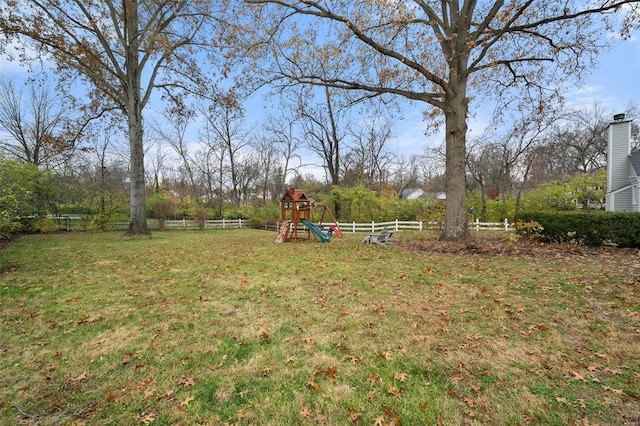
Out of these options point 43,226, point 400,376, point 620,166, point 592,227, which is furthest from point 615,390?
point 43,226

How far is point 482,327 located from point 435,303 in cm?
89

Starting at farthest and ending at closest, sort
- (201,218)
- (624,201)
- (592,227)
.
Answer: (201,218) → (624,201) → (592,227)

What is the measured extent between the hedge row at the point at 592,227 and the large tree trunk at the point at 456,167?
8.58ft

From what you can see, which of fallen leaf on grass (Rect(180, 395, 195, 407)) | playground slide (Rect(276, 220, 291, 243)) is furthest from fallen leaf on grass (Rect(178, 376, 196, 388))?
playground slide (Rect(276, 220, 291, 243))

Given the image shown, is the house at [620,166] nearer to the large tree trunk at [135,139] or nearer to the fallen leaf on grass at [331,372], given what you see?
the fallen leaf on grass at [331,372]

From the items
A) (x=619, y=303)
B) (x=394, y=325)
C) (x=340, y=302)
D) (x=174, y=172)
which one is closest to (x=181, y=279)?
(x=340, y=302)

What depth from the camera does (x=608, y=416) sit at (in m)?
2.08

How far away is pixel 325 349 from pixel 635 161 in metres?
19.8

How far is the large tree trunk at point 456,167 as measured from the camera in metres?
9.80

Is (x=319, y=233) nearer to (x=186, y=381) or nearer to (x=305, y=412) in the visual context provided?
(x=186, y=381)

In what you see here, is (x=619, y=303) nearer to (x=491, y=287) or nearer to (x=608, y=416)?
(x=491, y=287)

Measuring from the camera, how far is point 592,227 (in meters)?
8.90

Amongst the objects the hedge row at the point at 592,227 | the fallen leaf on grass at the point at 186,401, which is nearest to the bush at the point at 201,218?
the hedge row at the point at 592,227

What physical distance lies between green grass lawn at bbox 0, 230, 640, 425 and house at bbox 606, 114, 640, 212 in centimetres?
1333
